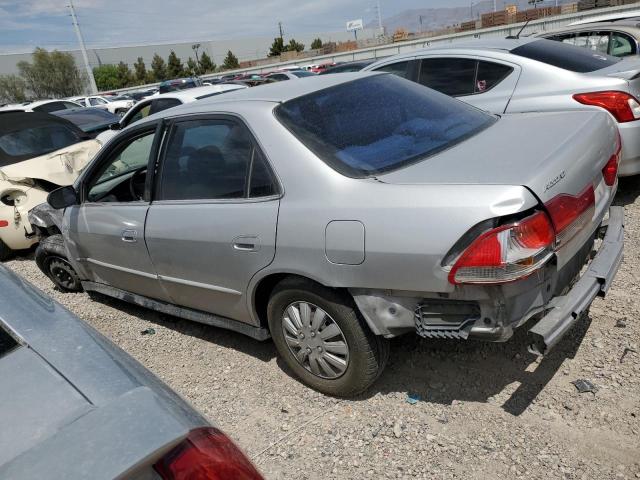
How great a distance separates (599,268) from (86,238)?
11.7 feet

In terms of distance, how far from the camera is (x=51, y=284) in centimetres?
563

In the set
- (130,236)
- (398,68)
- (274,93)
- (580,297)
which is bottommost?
(580,297)

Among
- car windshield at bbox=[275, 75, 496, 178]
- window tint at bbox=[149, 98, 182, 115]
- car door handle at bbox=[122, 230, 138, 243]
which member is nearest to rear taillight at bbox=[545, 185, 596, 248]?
car windshield at bbox=[275, 75, 496, 178]

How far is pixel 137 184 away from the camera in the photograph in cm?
402

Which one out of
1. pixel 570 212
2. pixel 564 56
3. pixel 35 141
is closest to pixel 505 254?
pixel 570 212

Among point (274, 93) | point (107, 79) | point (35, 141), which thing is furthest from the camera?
point (107, 79)

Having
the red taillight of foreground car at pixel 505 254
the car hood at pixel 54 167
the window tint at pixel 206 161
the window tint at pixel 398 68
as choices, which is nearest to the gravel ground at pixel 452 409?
the red taillight of foreground car at pixel 505 254

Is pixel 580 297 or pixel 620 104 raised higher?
pixel 620 104

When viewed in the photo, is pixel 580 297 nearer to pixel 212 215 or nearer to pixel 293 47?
pixel 212 215

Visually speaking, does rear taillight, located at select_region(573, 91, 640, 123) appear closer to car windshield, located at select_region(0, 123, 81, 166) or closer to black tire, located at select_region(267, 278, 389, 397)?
black tire, located at select_region(267, 278, 389, 397)

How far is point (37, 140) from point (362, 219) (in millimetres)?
6575

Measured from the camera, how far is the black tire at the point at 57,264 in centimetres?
487

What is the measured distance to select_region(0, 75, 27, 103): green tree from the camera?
68125mm

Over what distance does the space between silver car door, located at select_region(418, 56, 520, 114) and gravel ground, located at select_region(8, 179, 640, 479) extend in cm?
221
